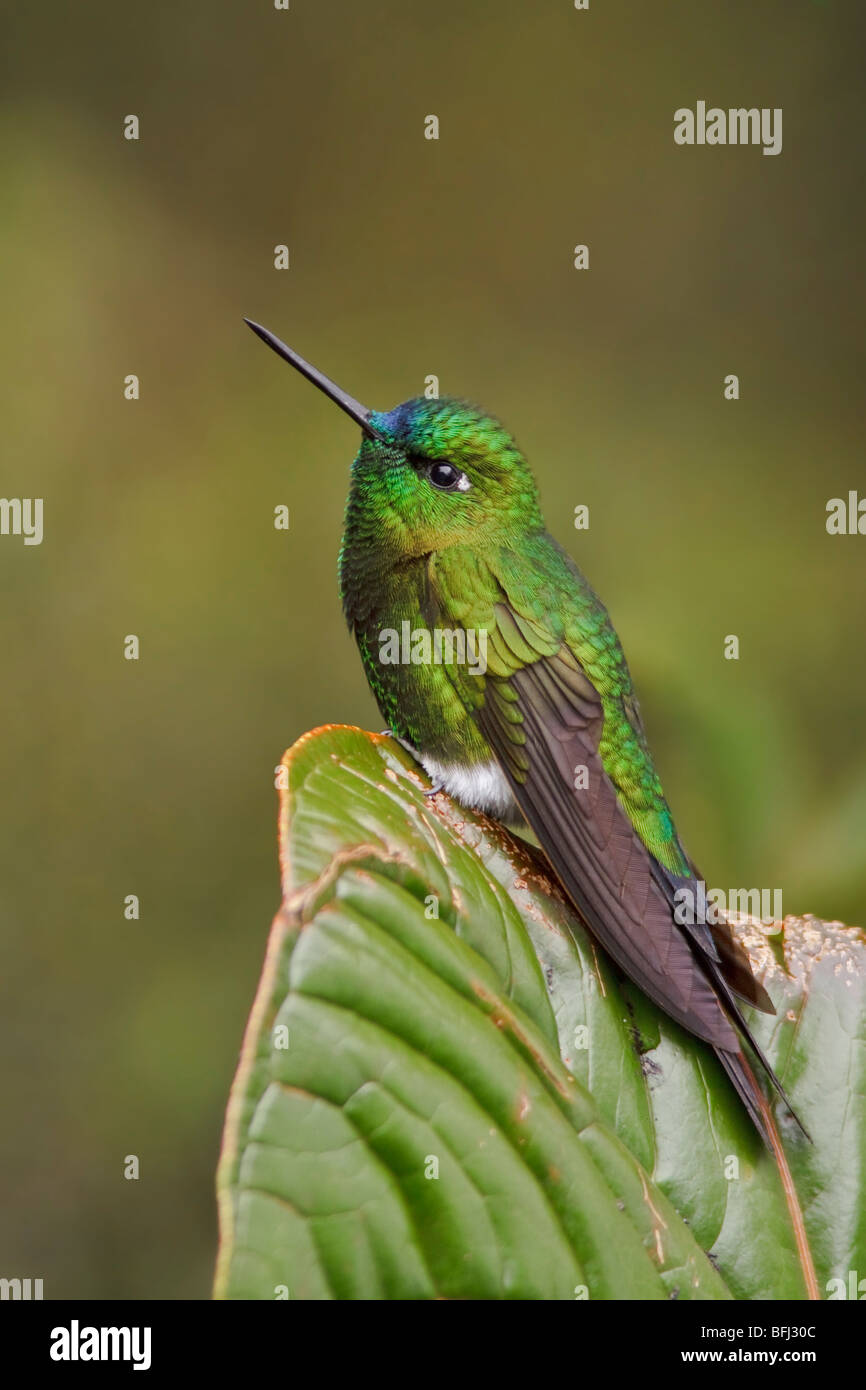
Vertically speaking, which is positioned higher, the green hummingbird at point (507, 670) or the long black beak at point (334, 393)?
the long black beak at point (334, 393)

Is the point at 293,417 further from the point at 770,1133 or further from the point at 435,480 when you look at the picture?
the point at 770,1133

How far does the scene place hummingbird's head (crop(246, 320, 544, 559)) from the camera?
2.71m

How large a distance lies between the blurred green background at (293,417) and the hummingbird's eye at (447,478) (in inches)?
65.3

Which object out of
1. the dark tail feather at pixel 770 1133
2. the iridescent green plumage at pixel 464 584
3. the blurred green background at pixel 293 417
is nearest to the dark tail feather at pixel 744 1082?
the dark tail feather at pixel 770 1133

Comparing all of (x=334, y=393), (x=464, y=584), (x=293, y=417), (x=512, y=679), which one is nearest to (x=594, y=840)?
(x=512, y=679)

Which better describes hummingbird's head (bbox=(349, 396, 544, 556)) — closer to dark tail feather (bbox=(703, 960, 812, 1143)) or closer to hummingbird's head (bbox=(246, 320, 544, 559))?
hummingbird's head (bbox=(246, 320, 544, 559))

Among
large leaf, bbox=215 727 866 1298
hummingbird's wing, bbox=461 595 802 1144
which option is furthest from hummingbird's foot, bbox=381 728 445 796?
large leaf, bbox=215 727 866 1298

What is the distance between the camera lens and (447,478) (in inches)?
108

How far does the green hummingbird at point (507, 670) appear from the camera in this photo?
226cm

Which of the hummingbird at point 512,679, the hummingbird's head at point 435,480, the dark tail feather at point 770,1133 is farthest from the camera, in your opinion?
the hummingbird's head at point 435,480

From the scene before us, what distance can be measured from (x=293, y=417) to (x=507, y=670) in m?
3.10

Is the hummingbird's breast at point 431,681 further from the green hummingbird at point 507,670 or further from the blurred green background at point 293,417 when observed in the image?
the blurred green background at point 293,417

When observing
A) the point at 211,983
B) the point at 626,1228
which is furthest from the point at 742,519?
the point at 626,1228

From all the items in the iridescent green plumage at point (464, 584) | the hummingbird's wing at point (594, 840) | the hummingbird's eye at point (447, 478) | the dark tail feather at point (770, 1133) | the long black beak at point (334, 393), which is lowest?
the dark tail feather at point (770, 1133)
